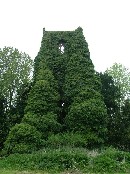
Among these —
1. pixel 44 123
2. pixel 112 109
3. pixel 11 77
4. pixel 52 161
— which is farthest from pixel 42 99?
pixel 112 109

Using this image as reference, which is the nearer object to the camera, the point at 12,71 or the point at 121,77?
the point at 12,71

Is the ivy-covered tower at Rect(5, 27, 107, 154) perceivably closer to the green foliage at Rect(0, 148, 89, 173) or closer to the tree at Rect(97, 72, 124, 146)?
the green foliage at Rect(0, 148, 89, 173)

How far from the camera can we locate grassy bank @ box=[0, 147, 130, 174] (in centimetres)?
3133

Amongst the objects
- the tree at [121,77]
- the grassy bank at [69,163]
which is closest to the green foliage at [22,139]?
the grassy bank at [69,163]

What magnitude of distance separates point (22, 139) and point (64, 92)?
27.6 ft

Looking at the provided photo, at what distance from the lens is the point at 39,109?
140ft

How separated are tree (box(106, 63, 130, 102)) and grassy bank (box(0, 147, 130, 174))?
1032 inches

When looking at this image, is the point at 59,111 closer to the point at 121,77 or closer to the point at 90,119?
the point at 90,119

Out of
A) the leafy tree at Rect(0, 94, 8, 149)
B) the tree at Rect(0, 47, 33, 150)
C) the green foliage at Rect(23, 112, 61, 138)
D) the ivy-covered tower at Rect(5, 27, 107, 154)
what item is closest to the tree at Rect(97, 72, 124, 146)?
the ivy-covered tower at Rect(5, 27, 107, 154)

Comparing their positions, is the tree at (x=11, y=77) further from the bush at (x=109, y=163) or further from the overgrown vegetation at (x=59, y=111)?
the bush at (x=109, y=163)

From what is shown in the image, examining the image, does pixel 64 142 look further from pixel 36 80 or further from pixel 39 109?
pixel 36 80

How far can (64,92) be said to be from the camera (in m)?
45.8

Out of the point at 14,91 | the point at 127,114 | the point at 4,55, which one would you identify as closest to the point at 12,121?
the point at 14,91

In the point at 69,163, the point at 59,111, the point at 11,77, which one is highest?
the point at 11,77
